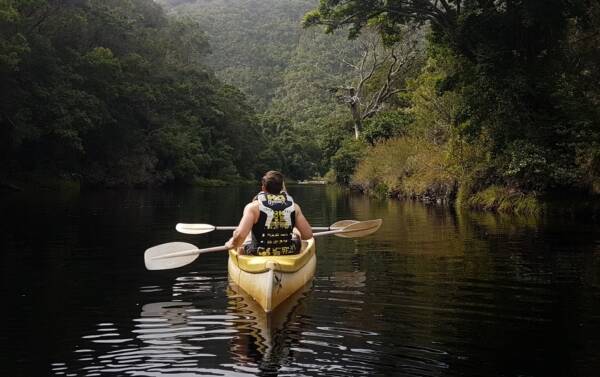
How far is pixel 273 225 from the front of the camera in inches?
317

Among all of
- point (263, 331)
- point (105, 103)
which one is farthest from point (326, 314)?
point (105, 103)

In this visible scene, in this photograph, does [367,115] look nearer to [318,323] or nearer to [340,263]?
[340,263]

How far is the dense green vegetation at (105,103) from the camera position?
125ft

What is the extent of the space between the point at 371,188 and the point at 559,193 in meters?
19.0

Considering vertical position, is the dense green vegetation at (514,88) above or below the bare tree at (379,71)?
below

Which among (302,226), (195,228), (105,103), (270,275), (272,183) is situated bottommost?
(270,275)

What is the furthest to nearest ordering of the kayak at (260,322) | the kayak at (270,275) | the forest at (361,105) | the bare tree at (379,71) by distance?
the bare tree at (379,71), the forest at (361,105), the kayak at (270,275), the kayak at (260,322)

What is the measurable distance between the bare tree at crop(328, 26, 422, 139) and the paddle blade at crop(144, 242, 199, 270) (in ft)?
122

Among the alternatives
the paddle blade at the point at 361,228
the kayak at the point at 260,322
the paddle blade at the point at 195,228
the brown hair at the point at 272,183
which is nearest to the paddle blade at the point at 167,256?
the kayak at the point at 260,322

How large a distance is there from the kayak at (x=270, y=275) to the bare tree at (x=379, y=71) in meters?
37.8

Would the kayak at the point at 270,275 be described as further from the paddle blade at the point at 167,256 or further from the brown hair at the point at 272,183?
the brown hair at the point at 272,183

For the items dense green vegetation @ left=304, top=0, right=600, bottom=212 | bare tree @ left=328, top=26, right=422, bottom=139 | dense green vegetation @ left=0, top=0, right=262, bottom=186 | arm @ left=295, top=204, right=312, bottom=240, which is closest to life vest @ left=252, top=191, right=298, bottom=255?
arm @ left=295, top=204, right=312, bottom=240

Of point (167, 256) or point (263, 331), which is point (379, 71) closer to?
point (167, 256)

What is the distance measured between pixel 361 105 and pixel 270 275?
47339 mm
